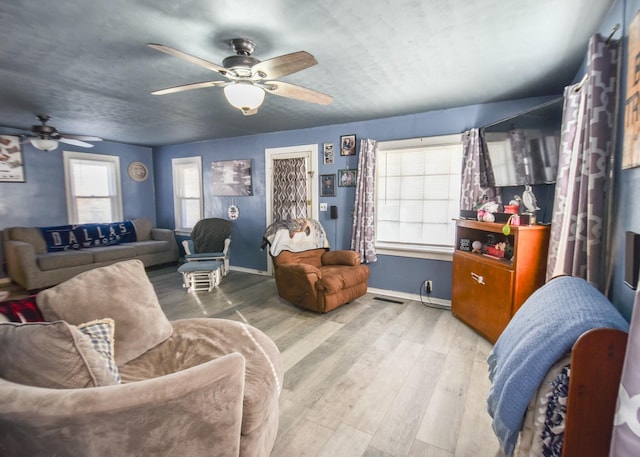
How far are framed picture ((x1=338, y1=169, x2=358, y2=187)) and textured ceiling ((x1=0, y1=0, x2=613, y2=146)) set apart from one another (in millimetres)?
934

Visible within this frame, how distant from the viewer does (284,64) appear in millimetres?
1694

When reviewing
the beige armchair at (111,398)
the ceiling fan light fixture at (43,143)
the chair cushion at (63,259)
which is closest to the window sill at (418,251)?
the beige armchair at (111,398)

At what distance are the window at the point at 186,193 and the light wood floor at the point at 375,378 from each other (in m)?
2.59

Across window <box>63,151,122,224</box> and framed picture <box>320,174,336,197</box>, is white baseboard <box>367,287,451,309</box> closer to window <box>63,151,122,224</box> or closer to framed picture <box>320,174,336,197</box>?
framed picture <box>320,174,336,197</box>

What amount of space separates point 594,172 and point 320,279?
2312 millimetres

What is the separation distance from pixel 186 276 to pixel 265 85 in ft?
9.82

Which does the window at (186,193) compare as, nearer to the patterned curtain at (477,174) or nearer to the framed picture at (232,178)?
the framed picture at (232,178)

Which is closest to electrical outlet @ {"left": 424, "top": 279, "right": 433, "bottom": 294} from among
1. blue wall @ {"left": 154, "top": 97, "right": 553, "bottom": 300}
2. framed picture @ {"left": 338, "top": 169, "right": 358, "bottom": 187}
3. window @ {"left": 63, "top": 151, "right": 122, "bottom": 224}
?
blue wall @ {"left": 154, "top": 97, "right": 553, "bottom": 300}

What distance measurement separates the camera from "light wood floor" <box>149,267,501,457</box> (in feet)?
4.91

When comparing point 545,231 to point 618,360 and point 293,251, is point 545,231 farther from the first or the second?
point 293,251

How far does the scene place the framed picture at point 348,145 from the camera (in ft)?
12.8

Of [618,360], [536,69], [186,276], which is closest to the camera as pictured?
[618,360]

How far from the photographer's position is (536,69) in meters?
2.25

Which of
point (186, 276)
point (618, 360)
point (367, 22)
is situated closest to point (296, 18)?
point (367, 22)
